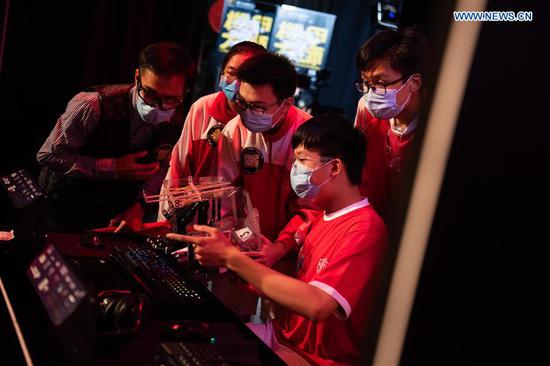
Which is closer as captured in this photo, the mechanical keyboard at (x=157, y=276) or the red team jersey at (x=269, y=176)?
the mechanical keyboard at (x=157, y=276)

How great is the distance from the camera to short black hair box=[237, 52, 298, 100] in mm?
2471

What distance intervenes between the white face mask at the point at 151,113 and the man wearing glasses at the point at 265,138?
0.26m

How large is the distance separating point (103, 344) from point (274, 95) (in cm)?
132

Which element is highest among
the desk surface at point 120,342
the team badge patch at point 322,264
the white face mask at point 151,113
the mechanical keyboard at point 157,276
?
the white face mask at point 151,113

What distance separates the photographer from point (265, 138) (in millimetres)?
2604

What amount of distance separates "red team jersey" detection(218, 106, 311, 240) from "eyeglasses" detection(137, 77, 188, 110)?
36 cm

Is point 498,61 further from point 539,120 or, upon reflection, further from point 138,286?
point 138,286

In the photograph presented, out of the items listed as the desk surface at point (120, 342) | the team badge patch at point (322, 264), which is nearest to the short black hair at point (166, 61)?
the desk surface at point (120, 342)

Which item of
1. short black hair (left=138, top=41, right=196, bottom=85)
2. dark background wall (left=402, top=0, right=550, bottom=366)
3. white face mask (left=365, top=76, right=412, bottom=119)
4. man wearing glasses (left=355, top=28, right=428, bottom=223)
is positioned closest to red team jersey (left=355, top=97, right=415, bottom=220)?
man wearing glasses (left=355, top=28, right=428, bottom=223)

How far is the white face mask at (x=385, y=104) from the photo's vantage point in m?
2.37

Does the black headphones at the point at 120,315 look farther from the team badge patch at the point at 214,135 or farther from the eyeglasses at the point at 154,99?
the team badge patch at the point at 214,135

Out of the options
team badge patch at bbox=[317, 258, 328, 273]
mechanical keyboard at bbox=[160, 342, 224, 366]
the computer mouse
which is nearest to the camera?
mechanical keyboard at bbox=[160, 342, 224, 366]

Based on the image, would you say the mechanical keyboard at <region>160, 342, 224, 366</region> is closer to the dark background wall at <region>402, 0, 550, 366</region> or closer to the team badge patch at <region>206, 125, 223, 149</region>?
the dark background wall at <region>402, 0, 550, 366</region>

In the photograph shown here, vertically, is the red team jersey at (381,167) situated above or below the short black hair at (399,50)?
below
